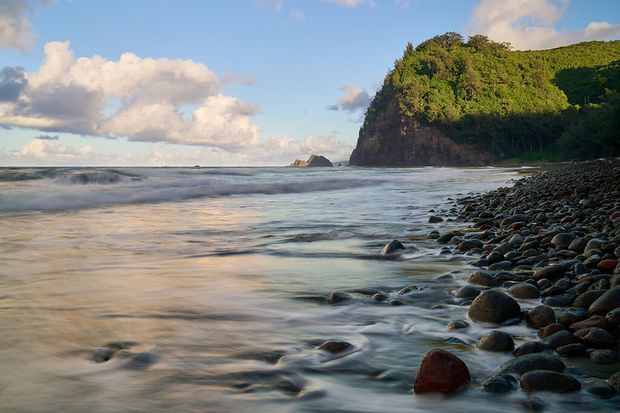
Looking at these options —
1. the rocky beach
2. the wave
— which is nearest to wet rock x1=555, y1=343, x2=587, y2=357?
the rocky beach

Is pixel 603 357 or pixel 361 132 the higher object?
pixel 361 132

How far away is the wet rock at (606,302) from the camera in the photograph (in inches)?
99.7

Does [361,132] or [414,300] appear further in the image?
[361,132]

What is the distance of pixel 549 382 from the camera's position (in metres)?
1.82

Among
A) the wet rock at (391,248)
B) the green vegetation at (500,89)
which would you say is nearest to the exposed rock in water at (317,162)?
the green vegetation at (500,89)

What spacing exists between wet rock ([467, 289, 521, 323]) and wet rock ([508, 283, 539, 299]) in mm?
436

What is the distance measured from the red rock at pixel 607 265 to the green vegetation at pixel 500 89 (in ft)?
252

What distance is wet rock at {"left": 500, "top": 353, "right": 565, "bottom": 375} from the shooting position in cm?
194

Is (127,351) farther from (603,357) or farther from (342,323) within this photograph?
(603,357)

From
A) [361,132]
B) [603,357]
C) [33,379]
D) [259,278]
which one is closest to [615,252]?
[603,357]

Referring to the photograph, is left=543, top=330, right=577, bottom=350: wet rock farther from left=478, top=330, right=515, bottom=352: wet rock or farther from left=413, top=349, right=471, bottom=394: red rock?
left=413, top=349, right=471, bottom=394: red rock

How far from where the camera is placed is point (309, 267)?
444 centimetres

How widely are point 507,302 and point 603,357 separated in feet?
2.26

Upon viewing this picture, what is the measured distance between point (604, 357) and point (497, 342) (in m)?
0.40
